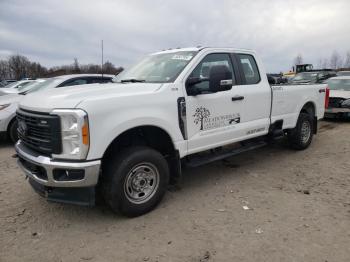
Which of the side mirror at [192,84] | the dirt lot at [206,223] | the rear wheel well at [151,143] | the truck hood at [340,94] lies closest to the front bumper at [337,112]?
the truck hood at [340,94]

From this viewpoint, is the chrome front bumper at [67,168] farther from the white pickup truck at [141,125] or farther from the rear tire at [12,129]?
the rear tire at [12,129]

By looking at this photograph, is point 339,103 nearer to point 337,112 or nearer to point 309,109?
point 337,112

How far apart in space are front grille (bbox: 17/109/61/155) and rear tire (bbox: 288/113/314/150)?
4.84m

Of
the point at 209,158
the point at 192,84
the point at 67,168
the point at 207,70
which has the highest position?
the point at 207,70

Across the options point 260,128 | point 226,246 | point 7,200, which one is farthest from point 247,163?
point 7,200

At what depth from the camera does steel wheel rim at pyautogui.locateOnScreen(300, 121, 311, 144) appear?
6727mm

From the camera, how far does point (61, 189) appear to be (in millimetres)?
3475

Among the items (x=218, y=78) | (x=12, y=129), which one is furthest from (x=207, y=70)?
(x=12, y=129)

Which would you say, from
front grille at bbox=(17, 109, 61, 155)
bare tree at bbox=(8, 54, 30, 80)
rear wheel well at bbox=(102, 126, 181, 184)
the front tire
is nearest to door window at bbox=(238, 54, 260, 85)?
rear wheel well at bbox=(102, 126, 181, 184)

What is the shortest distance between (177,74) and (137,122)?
0.99 meters

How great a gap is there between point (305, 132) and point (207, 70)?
132 inches

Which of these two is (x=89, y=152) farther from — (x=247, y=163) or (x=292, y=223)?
(x=247, y=163)

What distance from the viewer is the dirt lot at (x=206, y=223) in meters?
3.11

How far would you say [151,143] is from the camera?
421 cm
